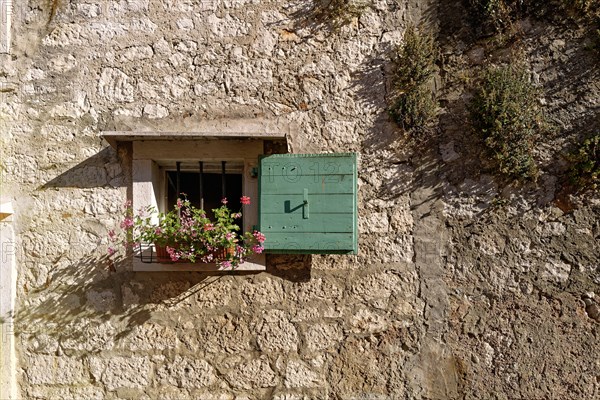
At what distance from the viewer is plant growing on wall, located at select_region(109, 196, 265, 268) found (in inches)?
113

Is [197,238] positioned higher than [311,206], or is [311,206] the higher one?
[311,206]

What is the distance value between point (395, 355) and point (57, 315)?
91.6 inches

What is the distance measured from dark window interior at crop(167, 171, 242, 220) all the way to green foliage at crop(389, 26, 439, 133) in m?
1.23

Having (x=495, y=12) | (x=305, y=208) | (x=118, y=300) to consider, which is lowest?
(x=118, y=300)

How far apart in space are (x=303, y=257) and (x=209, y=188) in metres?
0.86

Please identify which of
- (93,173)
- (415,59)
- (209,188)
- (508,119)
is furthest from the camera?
(209,188)

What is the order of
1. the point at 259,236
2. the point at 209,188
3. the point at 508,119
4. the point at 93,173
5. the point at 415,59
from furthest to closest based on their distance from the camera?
the point at 209,188
the point at 93,173
the point at 415,59
the point at 508,119
the point at 259,236

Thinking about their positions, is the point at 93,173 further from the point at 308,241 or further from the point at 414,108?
the point at 414,108

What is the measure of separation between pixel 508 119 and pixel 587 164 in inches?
23.4

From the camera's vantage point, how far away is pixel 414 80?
3.13m

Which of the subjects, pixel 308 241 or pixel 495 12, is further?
pixel 495 12

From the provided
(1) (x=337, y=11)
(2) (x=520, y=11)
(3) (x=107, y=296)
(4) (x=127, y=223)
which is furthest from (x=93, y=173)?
(2) (x=520, y=11)

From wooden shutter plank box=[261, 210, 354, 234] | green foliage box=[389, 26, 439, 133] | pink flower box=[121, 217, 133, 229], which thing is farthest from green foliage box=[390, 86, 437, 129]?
pink flower box=[121, 217, 133, 229]

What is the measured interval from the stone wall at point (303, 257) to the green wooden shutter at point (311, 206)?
286 millimetres
